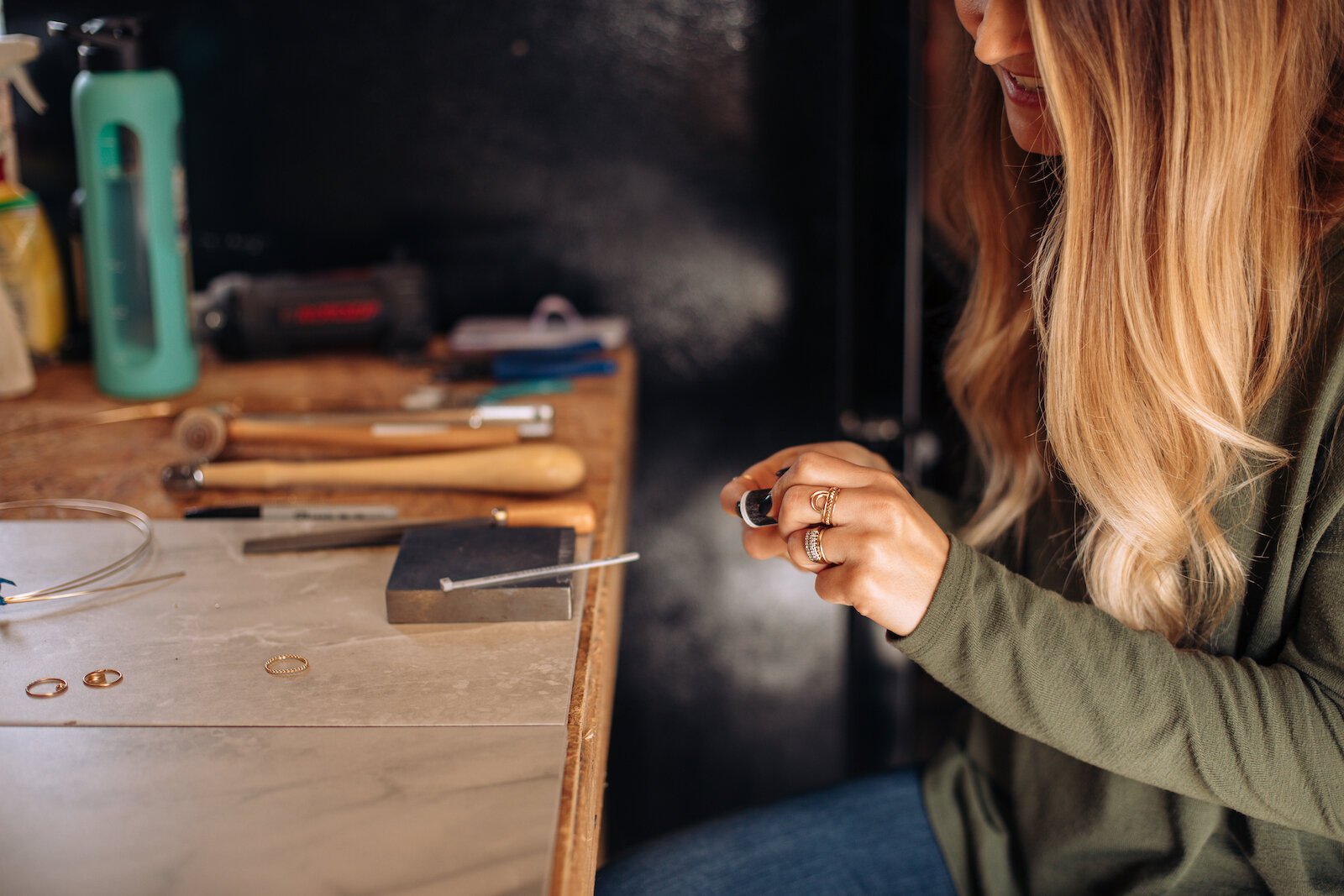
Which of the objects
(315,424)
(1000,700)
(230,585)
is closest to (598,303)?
(315,424)

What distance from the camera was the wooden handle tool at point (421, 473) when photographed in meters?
Result: 0.91

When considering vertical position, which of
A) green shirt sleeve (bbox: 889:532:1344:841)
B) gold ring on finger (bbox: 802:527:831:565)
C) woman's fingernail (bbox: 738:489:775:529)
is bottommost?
green shirt sleeve (bbox: 889:532:1344:841)

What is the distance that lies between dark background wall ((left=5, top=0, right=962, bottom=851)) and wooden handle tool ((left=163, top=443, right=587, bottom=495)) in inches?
24.2

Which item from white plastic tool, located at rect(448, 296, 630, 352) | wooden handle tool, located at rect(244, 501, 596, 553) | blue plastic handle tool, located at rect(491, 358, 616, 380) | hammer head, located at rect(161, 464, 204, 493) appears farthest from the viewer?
white plastic tool, located at rect(448, 296, 630, 352)

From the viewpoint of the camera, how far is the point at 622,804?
5.78 ft

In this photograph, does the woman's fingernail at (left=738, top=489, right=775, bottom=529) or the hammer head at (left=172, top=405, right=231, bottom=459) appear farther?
the hammer head at (left=172, top=405, right=231, bottom=459)

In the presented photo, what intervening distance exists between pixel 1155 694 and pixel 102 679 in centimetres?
61

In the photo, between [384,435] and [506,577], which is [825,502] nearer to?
[506,577]

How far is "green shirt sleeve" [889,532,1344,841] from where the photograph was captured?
2.18 feet

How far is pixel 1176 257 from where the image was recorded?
674 millimetres

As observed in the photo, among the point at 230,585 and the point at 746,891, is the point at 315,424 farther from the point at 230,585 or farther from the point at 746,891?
the point at 746,891

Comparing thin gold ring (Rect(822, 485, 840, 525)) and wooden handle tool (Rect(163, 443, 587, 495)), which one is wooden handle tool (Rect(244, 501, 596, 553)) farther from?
thin gold ring (Rect(822, 485, 840, 525))

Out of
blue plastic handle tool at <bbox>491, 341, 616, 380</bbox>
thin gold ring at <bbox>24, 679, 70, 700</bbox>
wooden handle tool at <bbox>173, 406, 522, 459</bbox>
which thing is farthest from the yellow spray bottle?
thin gold ring at <bbox>24, 679, 70, 700</bbox>

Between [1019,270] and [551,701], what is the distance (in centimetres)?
57
